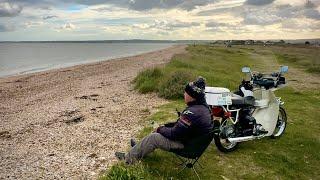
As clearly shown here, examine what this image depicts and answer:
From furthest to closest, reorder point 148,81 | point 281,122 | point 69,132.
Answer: point 148,81 < point 69,132 < point 281,122

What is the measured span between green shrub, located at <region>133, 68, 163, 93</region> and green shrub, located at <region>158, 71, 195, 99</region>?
895mm

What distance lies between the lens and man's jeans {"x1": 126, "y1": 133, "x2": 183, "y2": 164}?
7.54m

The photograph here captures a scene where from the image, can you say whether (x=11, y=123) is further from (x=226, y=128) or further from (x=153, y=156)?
(x=226, y=128)

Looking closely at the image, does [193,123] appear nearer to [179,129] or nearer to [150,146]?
[179,129]

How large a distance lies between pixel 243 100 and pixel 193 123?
2.92 meters

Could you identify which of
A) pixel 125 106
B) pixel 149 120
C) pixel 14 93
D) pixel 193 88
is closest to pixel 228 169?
pixel 193 88

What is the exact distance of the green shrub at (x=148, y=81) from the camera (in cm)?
1853

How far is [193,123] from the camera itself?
7254 millimetres

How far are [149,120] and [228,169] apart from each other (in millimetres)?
4649

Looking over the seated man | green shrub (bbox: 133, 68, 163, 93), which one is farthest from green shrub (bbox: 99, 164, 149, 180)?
green shrub (bbox: 133, 68, 163, 93)

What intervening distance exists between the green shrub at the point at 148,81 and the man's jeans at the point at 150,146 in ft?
34.5

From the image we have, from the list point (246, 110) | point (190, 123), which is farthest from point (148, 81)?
point (190, 123)

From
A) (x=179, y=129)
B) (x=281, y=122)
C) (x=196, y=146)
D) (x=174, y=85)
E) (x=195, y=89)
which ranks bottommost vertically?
(x=281, y=122)

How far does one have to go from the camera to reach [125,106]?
15352 millimetres
